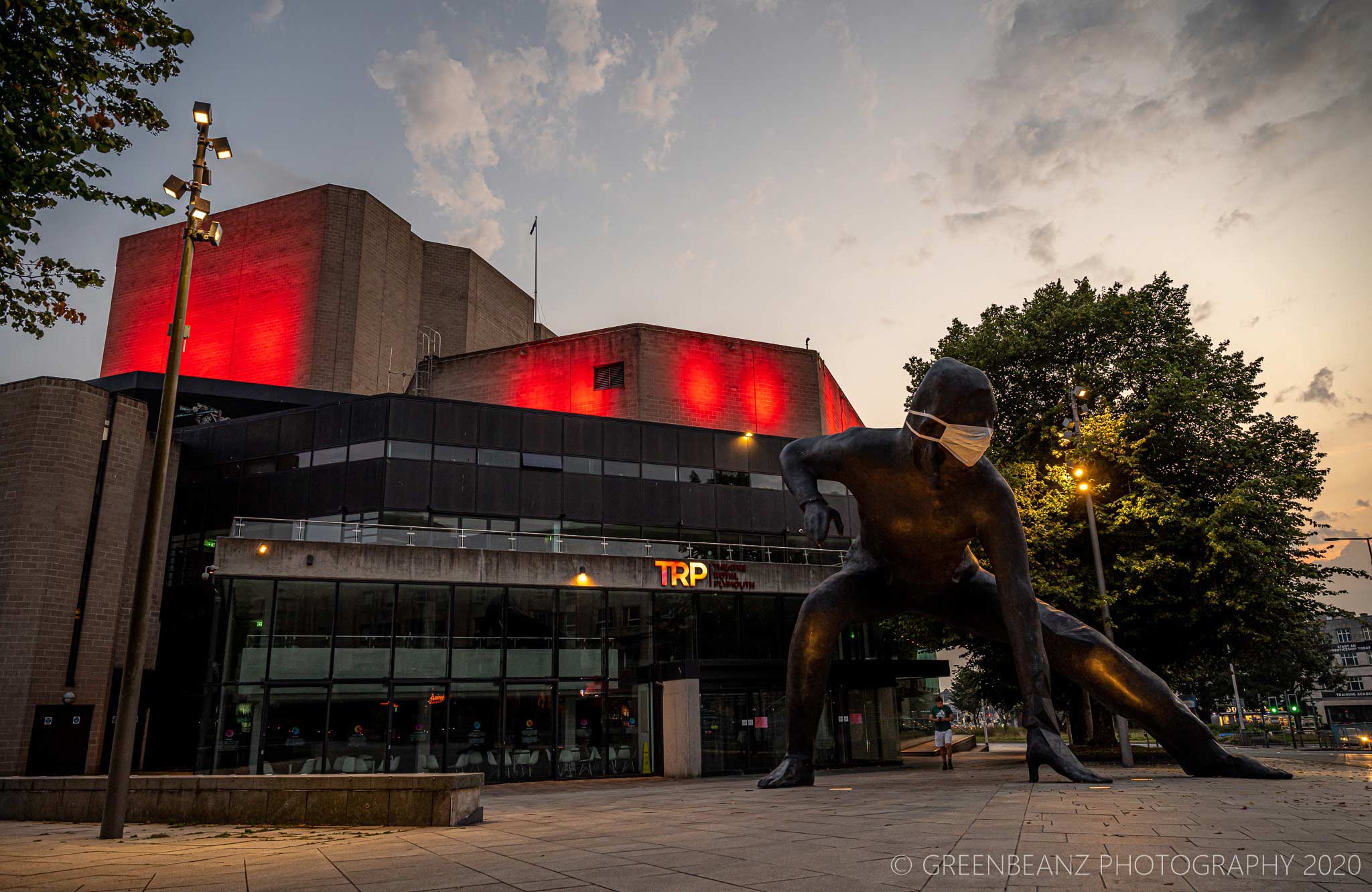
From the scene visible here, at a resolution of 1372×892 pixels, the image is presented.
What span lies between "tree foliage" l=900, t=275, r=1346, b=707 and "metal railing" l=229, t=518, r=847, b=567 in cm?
562

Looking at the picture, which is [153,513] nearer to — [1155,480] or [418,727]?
[418,727]

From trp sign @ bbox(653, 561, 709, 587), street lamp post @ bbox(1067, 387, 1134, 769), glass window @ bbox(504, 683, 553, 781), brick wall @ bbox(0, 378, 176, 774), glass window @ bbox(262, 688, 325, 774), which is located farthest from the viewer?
trp sign @ bbox(653, 561, 709, 587)

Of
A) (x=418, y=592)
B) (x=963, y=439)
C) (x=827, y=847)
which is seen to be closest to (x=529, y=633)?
(x=418, y=592)

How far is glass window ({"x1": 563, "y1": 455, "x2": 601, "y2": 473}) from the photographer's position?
31.0 metres

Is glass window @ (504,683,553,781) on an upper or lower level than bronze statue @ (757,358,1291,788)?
lower

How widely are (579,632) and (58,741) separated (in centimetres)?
1579

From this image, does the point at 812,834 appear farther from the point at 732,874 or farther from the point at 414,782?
the point at 414,782

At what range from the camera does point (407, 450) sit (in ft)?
94.3

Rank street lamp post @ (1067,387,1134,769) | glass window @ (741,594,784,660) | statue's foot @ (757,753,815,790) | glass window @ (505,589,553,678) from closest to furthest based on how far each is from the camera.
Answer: statue's foot @ (757,753,815,790), street lamp post @ (1067,387,1134,769), glass window @ (505,589,553,678), glass window @ (741,594,784,660)

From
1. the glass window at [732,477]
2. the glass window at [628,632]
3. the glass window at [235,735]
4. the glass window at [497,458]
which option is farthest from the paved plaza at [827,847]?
the glass window at [732,477]

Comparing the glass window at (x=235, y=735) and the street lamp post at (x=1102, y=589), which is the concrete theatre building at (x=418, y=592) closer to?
the glass window at (x=235, y=735)

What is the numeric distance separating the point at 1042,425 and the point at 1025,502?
3.71 m

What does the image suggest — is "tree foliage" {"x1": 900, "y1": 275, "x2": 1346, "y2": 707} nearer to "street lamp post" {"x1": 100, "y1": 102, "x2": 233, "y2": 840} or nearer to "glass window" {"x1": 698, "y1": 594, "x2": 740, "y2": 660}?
"glass window" {"x1": 698, "y1": 594, "x2": 740, "y2": 660}

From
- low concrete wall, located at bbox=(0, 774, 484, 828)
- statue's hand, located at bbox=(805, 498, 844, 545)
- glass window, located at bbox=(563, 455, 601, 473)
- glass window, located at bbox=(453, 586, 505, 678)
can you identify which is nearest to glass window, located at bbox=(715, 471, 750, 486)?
glass window, located at bbox=(563, 455, 601, 473)
